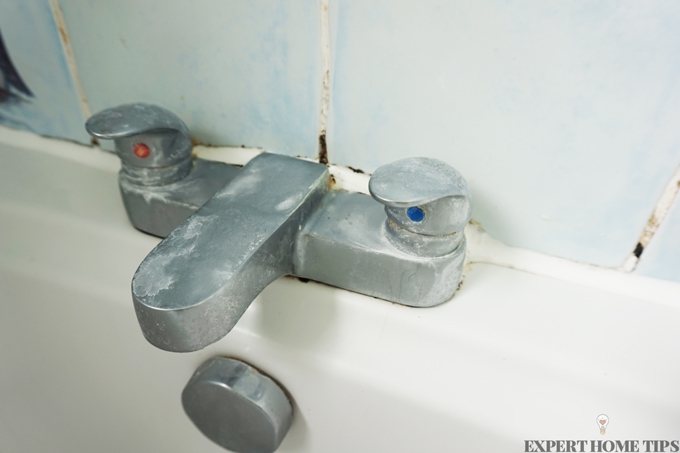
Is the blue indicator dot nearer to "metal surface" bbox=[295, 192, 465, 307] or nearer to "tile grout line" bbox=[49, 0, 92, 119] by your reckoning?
"metal surface" bbox=[295, 192, 465, 307]

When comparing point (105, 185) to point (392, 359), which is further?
point (105, 185)

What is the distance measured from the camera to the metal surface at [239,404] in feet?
1.03

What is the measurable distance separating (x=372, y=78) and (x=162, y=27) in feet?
0.51

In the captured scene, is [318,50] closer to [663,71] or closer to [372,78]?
[372,78]

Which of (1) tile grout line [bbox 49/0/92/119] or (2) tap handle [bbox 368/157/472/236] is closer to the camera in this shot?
(2) tap handle [bbox 368/157/472/236]

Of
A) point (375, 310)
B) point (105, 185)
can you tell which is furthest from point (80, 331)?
point (375, 310)

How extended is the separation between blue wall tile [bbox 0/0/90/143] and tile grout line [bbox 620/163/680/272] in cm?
43

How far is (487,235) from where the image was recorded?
337mm

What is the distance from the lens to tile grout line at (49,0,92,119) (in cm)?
35

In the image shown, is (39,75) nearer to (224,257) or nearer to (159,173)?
(159,173)

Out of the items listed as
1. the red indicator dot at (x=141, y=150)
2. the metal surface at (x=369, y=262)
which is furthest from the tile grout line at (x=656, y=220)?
the red indicator dot at (x=141, y=150)

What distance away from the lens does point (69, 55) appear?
0.37 m

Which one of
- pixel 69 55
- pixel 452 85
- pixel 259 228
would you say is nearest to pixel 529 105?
pixel 452 85

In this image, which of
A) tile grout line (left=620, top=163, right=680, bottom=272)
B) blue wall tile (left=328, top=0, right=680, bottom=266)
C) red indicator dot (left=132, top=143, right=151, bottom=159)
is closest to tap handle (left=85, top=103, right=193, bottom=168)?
red indicator dot (left=132, top=143, right=151, bottom=159)
